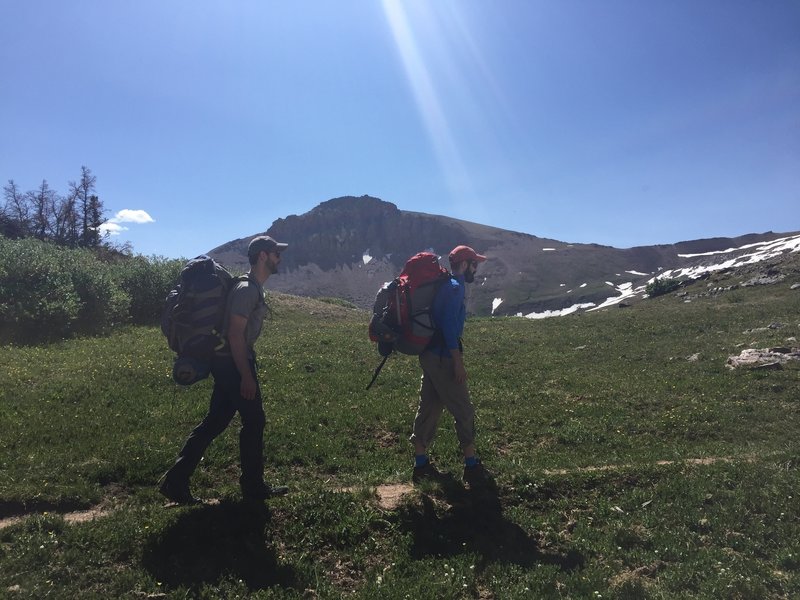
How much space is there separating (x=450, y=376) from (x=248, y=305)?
303 centimetres

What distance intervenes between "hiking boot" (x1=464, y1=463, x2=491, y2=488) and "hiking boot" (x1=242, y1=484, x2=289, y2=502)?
260cm

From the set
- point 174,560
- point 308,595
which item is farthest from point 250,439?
point 308,595

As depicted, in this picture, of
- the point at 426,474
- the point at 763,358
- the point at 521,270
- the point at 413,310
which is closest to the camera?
the point at 413,310

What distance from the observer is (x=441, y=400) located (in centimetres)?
766

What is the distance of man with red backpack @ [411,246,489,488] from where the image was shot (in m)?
7.22

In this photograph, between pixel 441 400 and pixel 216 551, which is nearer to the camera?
pixel 216 551

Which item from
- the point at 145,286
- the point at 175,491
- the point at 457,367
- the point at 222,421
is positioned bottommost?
the point at 175,491

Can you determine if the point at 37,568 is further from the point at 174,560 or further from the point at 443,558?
the point at 443,558

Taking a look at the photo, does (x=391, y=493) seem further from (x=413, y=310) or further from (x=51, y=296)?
(x=51, y=296)

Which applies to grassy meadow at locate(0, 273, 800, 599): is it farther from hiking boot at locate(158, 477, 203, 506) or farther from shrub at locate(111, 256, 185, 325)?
shrub at locate(111, 256, 185, 325)

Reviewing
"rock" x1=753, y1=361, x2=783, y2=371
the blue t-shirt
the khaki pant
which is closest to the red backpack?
the blue t-shirt

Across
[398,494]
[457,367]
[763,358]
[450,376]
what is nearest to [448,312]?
[457,367]

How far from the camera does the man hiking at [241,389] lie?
5.97 metres

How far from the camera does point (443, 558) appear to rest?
18.7 ft
